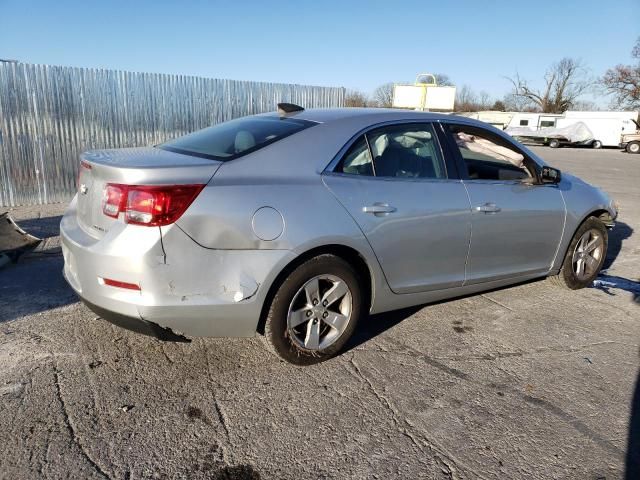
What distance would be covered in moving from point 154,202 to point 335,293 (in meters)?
1.25

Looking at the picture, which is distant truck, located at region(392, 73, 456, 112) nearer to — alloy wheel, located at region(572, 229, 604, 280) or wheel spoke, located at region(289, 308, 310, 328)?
alloy wheel, located at region(572, 229, 604, 280)

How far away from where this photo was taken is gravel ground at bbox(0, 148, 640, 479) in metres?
2.33

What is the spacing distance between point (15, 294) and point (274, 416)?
2.89 meters

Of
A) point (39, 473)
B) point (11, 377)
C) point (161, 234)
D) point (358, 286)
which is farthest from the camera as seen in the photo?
point (358, 286)

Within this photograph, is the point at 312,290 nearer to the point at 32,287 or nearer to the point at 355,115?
the point at 355,115

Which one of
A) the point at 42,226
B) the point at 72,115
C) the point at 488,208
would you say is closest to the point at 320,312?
the point at 488,208

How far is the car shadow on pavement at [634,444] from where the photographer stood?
2332mm

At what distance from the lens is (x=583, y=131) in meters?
37.9

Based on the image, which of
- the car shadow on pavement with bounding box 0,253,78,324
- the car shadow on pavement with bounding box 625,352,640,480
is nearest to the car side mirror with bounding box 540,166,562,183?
the car shadow on pavement with bounding box 625,352,640,480

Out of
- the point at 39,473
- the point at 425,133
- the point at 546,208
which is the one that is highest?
the point at 425,133

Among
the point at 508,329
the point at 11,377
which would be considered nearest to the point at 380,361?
the point at 508,329

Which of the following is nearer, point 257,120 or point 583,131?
point 257,120

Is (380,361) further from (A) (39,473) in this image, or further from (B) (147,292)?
(A) (39,473)

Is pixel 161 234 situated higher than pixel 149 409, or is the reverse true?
pixel 161 234
